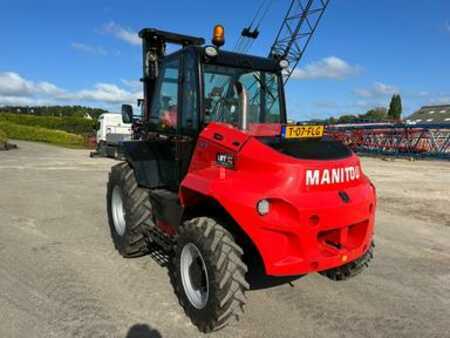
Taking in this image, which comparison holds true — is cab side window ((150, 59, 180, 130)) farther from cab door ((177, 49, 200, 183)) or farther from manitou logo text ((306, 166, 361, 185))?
manitou logo text ((306, 166, 361, 185))

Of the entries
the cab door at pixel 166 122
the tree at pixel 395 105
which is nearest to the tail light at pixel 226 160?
the cab door at pixel 166 122

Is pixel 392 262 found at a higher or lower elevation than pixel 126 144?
lower

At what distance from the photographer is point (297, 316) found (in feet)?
12.1

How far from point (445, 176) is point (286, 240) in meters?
14.0

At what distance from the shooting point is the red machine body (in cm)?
313

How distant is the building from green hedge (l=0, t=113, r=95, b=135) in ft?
126

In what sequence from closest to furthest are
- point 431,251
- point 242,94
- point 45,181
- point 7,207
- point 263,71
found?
point 242,94, point 263,71, point 431,251, point 7,207, point 45,181

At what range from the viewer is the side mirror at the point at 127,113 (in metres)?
5.63

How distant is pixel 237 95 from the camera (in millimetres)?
4160

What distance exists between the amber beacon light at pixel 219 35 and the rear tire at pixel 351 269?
2.68 meters

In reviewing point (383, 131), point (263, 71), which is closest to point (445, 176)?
point (383, 131)

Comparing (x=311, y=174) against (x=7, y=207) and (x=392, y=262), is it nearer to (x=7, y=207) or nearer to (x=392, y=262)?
(x=392, y=262)

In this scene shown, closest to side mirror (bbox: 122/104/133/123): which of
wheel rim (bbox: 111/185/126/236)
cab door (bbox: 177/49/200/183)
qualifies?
wheel rim (bbox: 111/185/126/236)

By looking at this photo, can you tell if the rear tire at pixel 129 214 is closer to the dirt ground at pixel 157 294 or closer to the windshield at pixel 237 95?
the dirt ground at pixel 157 294
